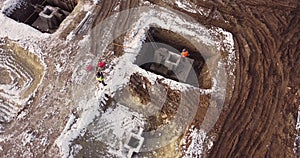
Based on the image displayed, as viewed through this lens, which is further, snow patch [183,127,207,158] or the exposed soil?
the exposed soil

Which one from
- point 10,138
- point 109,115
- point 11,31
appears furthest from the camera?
point 11,31

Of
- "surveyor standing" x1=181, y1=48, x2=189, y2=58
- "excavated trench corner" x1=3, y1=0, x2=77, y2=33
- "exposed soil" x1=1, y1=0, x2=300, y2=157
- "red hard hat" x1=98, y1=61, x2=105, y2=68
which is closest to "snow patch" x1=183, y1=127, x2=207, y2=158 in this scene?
"exposed soil" x1=1, y1=0, x2=300, y2=157

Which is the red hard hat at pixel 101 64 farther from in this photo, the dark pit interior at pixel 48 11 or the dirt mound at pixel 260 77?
the dirt mound at pixel 260 77

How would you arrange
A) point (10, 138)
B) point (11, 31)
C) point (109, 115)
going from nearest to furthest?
point (10, 138) < point (109, 115) < point (11, 31)

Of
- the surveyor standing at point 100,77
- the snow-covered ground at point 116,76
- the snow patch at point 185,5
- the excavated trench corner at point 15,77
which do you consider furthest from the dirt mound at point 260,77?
the excavated trench corner at point 15,77

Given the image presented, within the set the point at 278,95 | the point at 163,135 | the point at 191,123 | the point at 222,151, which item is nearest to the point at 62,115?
the point at 163,135

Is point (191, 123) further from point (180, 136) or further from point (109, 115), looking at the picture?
point (109, 115)

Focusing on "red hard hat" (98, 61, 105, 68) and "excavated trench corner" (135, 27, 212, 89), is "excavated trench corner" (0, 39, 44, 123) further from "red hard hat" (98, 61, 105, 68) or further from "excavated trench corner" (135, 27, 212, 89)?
"excavated trench corner" (135, 27, 212, 89)

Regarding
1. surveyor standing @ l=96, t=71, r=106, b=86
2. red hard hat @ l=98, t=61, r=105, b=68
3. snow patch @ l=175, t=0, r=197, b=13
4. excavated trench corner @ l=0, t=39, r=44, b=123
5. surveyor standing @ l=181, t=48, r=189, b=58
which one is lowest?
excavated trench corner @ l=0, t=39, r=44, b=123
